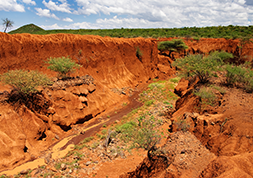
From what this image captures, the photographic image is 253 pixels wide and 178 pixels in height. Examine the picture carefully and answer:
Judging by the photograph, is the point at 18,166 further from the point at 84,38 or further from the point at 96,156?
the point at 84,38

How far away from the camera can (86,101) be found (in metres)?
13.0

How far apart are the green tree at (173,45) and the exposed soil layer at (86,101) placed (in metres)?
5.97

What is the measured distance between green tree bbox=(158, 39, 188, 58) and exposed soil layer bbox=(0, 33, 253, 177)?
5.97 m

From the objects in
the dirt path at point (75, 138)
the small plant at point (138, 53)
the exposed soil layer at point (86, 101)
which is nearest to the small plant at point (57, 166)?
the dirt path at point (75, 138)

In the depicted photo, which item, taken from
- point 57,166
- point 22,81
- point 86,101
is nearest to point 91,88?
point 86,101

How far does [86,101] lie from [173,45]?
2324 centimetres

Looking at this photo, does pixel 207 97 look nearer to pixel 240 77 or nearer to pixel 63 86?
pixel 240 77

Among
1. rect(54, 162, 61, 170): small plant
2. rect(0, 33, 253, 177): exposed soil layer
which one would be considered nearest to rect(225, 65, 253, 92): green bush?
rect(0, 33, 253, 177): exposed soil layer

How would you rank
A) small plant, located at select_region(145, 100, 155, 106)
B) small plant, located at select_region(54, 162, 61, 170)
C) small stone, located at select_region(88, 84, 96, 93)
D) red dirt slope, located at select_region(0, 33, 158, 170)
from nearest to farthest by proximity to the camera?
small plant, located at select_region(54, 162, 61, 170) < red dirt slope, located at select_region(0, 33, 158, 170) < small stone, located at select_region(88, 84, 96, 93) < small plant, located at select_region(145, 100, 155, 106)

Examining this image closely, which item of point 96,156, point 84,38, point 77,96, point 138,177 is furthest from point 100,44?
point 138,177

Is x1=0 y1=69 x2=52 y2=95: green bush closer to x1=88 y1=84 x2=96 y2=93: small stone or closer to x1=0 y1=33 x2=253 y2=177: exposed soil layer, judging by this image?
x1=0 y1=33 x2=253 y2=177: exposed soil layer

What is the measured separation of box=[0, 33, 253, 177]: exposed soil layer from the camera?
717 cm

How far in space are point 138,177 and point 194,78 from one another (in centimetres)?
1044

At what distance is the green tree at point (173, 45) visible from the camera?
2948 cm
